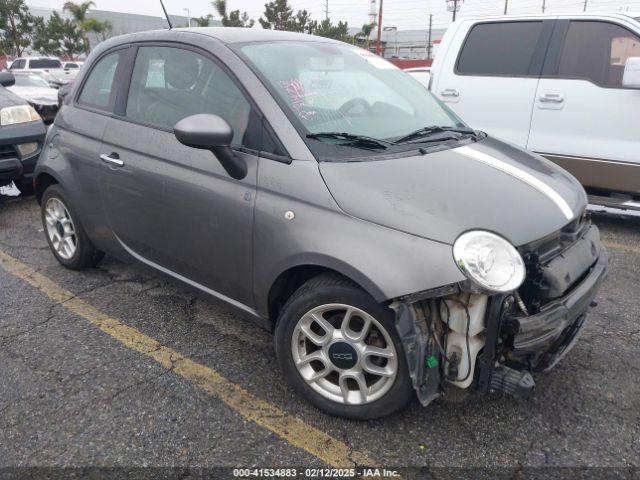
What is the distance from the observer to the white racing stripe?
92.0 inches

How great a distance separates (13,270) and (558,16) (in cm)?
522

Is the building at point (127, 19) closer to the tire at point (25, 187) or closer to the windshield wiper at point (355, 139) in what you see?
the tire at point (25, 187)

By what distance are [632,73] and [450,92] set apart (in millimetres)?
1652

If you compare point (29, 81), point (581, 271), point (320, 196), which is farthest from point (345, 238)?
point (29, 81)

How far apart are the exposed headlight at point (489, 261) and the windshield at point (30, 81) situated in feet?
43.6

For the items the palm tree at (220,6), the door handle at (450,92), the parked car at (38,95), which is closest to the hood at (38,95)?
the parked car at (38,95)

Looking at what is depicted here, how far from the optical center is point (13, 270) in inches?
156

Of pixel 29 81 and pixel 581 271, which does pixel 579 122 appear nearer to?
pixel 581 271

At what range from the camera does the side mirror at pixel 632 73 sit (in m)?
4.21

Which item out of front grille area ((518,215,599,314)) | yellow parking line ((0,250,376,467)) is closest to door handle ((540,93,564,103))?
front grille area ((518,215,599,314))

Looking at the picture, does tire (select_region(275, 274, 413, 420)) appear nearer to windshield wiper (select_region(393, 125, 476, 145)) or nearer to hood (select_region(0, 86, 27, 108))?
windshield wiper (select_region(393, 125, 476, 145))

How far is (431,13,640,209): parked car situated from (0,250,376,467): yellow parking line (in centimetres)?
356

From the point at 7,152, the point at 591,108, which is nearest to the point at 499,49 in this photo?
the point at 591,108

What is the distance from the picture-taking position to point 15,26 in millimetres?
36469
